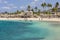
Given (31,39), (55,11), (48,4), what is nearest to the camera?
(31,39)

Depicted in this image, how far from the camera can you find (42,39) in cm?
1816

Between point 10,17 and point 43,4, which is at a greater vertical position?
point 43,4

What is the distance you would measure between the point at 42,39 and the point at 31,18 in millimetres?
59725

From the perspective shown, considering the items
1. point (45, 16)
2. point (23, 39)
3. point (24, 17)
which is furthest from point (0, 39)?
point (24, 17)

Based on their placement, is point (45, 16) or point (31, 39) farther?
point (45, 16)

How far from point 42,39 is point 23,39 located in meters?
2.04

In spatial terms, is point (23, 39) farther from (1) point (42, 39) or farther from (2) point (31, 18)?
(2) point (31, 18)

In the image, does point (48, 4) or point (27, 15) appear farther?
point (48, 4)

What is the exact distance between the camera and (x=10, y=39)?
18234 millimetres

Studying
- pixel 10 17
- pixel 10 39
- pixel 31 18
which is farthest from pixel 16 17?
pixel 10 39

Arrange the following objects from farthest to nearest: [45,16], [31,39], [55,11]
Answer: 1. [55,11]
2. [45,16]
3. [31,39]

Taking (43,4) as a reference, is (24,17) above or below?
below

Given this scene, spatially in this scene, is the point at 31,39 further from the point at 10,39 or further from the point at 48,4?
the point at 48,4

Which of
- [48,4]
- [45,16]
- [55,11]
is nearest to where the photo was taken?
[45,16]
